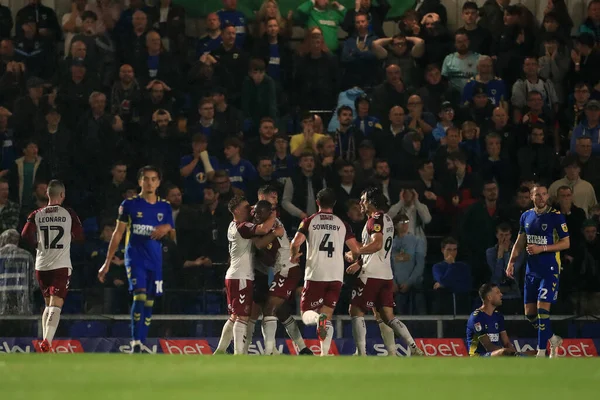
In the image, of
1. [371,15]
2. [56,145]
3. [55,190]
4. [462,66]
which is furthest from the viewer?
[371,15]

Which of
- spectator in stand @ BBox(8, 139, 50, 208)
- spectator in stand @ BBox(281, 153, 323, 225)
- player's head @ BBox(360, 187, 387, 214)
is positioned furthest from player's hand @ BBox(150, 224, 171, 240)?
spectator in stand @ BBox(8, 139, 50, 208)

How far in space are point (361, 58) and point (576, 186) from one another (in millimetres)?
4630

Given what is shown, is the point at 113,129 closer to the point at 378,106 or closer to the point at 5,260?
A: the point at 5,260

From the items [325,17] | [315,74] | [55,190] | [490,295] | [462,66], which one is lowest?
[490,295]

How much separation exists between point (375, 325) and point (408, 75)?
5.41 metres

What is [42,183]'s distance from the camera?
18641 mm

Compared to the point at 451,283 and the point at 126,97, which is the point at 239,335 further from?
the point at 126,97

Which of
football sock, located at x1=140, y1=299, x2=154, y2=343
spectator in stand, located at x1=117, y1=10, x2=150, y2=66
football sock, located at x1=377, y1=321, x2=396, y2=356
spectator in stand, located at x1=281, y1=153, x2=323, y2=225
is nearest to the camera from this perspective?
football sock, located at x1=140, y1=299, x2=154, y2=343

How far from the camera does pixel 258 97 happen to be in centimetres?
2012

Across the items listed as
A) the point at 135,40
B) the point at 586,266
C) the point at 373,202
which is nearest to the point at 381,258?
the point at 373,202

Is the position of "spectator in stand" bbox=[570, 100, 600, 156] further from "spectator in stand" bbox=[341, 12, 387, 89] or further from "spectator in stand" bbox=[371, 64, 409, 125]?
"spectator in stand" bbox=[341, 12, 387, 89]

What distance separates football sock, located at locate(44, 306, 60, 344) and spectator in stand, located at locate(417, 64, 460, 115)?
26.2 feet

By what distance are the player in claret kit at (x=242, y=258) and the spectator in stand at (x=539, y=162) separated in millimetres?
5766

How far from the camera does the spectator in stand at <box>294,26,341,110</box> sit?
2047 centimetres
